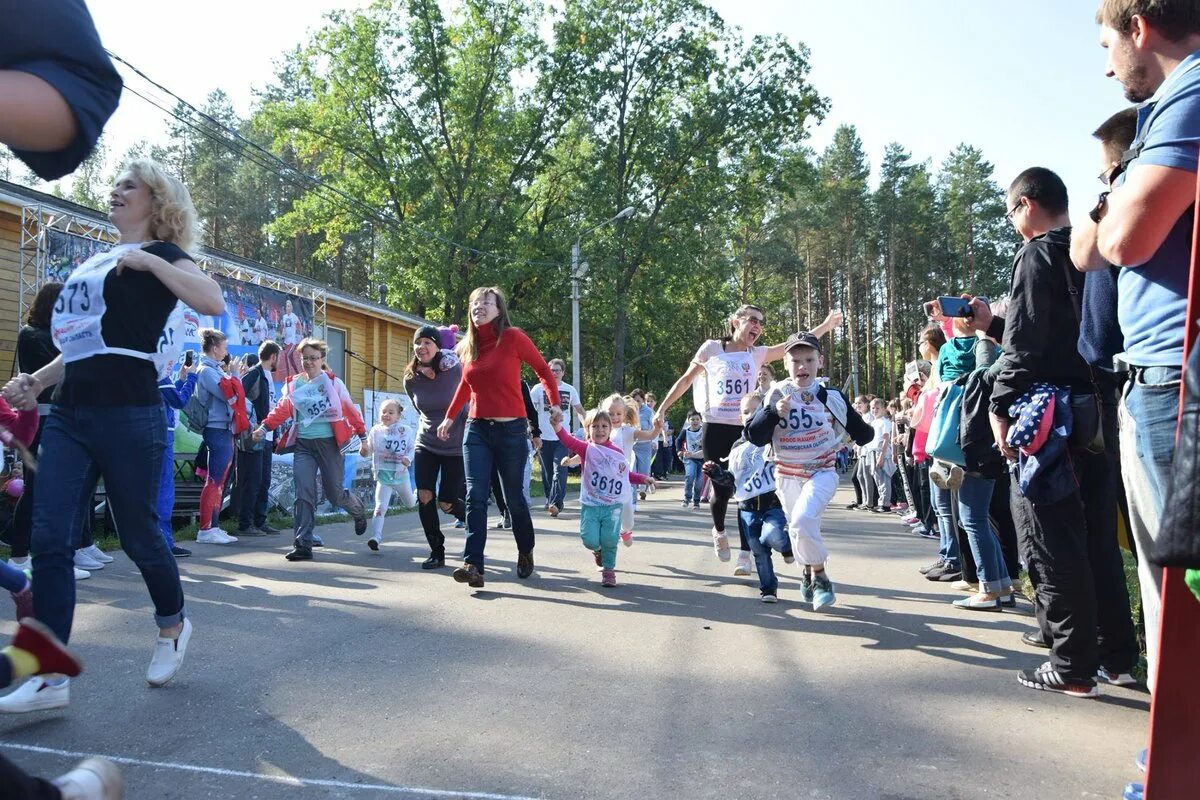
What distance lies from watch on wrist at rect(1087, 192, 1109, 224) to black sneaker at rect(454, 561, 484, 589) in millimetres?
4717

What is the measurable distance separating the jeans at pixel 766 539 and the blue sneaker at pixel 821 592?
1.07 feet

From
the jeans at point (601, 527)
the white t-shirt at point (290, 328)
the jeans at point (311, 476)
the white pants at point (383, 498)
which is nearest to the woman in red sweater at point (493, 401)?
the jeans at point (601, 527)

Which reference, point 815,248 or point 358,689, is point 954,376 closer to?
point 358,689

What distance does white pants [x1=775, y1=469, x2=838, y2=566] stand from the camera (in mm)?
5785

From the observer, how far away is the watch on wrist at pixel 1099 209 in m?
2.67

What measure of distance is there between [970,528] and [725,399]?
2.34 meters

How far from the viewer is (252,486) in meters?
9.88

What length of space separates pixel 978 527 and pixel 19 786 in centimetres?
578

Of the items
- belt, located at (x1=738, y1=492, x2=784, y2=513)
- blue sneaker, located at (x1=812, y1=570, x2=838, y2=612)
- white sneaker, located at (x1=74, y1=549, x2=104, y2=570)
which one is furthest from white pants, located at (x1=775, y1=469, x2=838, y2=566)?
white sneaker, located at (x1=74, y1=549, x2=104, y2=570)

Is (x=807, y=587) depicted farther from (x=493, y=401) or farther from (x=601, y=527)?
(x=493, y=401)

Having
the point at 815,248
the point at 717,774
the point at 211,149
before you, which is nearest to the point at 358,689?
the point at 717,774

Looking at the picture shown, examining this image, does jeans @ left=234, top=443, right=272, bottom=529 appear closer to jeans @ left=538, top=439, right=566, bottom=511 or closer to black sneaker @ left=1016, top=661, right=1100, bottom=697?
jeans @ left=538, top=439, right=566, bottom=511

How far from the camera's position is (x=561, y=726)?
3.48m

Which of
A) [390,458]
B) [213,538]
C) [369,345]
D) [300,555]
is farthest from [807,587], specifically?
[369,345]
